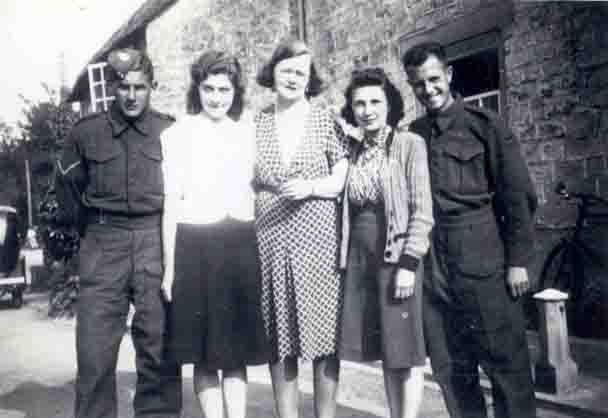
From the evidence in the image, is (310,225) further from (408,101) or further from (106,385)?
(408,101)

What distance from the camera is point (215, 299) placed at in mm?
3074

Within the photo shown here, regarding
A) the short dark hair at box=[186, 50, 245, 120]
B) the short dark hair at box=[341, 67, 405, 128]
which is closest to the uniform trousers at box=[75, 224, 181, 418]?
the short dark hair at box=[186, 50, 245, 120]

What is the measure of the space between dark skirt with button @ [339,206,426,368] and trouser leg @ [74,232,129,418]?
127 cm

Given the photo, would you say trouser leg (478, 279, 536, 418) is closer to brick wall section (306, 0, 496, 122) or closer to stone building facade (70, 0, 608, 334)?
stone building facade (70, 0, 608, 334)

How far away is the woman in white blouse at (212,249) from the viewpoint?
307cm

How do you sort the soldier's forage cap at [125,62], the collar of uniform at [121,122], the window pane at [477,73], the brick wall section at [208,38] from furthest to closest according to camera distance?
the brick wall section at [208,38]
the window pane at [477,73]
the collar of uniform at [121,122]
the soldier's forage cap at [125,62]

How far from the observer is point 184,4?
10.3 m

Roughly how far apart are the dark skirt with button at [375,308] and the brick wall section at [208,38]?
7.27 metres

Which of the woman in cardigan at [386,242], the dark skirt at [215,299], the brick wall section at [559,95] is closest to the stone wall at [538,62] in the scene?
the brick wall section at [559,95]

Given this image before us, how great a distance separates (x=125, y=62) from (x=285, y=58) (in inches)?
34.8

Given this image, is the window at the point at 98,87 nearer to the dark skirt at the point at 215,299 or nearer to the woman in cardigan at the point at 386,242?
the dark skirt at the point at 215,299

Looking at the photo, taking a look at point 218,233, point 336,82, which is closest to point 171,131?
point 218,233

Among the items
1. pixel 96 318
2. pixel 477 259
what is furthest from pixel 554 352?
pixel 96 318

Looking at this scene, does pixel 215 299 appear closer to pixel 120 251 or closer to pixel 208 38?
pixel 120 251
